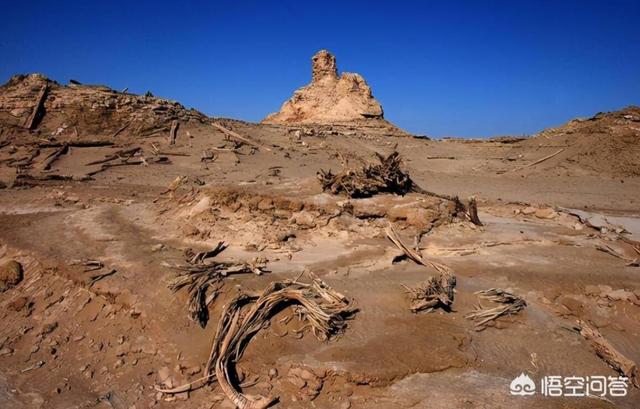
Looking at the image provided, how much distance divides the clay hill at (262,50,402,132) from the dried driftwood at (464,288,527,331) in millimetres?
21980

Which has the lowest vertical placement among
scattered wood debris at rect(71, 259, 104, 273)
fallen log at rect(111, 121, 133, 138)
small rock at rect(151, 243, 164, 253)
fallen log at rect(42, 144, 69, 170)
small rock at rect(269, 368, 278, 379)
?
small rock at rect(269, 368, 278, 379)

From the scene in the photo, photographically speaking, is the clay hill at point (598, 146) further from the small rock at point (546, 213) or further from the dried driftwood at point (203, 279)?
the dried driftwood at point (203, 279)

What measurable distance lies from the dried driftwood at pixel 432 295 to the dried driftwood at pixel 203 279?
1.57 metres

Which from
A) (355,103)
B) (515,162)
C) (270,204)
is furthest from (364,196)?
(355,103)

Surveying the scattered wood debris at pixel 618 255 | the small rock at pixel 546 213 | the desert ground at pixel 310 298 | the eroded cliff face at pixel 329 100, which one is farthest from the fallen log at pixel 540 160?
the eroded cliff face at pixel 329 100

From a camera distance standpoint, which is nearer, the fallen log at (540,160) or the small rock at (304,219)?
the small rock at (304,219)

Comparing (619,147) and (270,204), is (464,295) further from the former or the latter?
(619,147)

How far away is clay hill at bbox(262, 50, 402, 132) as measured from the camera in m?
26.0

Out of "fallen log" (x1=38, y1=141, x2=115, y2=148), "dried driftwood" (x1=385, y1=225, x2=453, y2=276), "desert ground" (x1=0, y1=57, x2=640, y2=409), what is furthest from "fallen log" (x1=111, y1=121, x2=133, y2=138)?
"dried driftwood" (x1=385, y1=225, x2=453, y2=276)

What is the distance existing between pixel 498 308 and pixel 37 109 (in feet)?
50.6

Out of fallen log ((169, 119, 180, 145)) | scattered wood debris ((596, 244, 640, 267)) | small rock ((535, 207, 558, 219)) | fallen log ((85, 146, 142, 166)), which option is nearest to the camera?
scattered wood debris ((596, 244, 640, 267))

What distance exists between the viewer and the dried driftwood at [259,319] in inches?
113

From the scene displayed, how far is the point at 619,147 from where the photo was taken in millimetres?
13984

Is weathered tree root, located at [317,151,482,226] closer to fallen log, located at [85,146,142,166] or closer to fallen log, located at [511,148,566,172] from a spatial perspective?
fallen log, located at [85,146,142,166]
